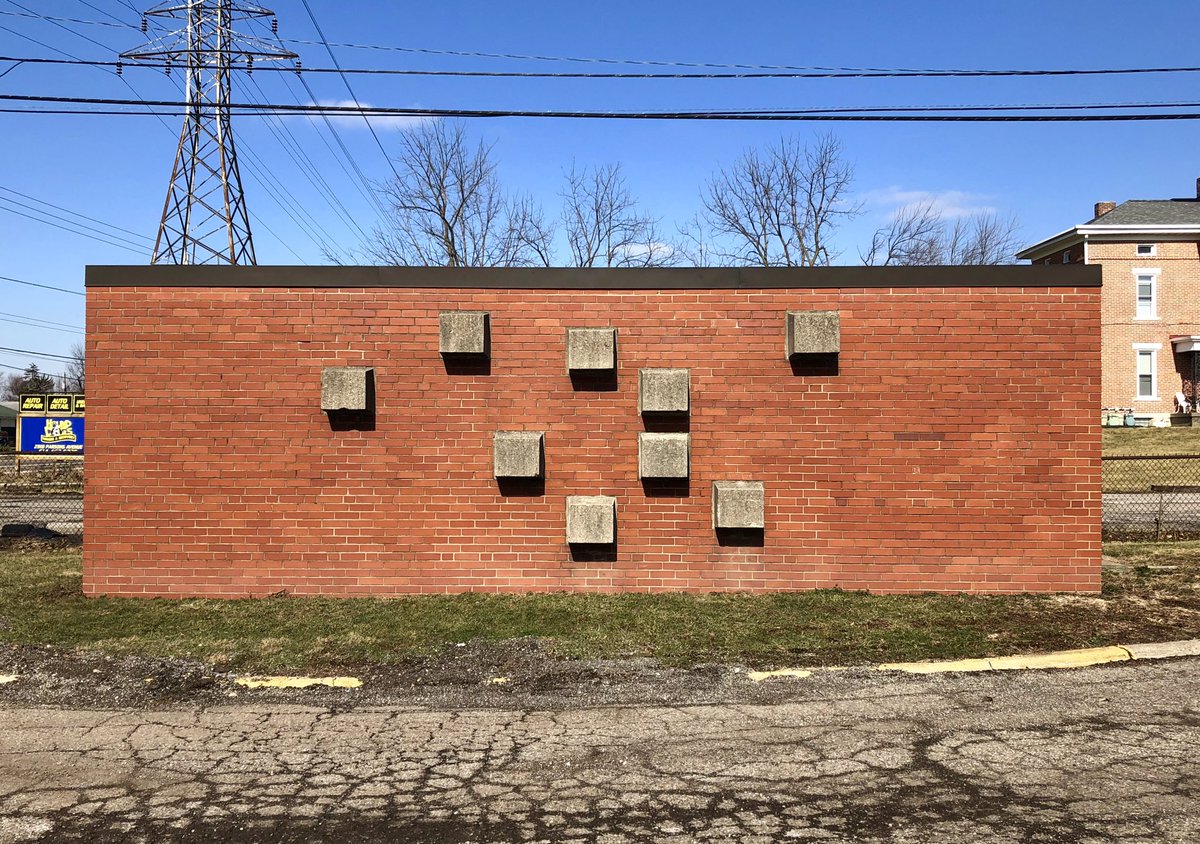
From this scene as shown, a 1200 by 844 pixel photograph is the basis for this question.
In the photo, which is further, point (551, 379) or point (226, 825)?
point (551, 379)

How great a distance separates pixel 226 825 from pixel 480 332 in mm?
5263

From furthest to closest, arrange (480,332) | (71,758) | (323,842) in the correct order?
(480,332), (71,758), (323,842)

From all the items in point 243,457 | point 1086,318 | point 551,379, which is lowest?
point 243,457

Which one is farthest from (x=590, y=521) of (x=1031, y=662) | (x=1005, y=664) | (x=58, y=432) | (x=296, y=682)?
(x=58, y=432)

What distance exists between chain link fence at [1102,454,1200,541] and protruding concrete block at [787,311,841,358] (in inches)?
267

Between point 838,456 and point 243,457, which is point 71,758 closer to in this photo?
point 243,457

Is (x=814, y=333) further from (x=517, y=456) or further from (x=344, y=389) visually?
(x=344, y=389)

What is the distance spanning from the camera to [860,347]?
27.7ft

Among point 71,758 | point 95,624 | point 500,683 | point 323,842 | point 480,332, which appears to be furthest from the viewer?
point 480,332

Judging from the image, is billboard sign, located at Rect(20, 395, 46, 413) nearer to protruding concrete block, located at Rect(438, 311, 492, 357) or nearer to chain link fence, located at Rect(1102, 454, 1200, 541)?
protruding concrete block, located at Rect(438, 311, 492, 357)

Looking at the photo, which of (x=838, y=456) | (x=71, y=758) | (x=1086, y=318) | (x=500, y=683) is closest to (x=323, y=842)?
(x=71, y=758)

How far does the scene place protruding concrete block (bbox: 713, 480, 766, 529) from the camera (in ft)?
26.9

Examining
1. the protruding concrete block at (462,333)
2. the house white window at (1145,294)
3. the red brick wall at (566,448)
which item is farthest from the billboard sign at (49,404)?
the house white window at (1145,294)

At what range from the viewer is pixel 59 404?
31.4 meters
